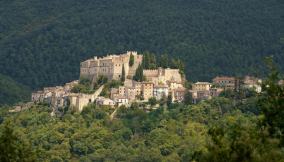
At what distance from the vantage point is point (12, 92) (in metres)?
144

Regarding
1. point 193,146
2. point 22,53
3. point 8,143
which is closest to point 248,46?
point 22,53

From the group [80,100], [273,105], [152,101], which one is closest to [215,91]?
[152,101]

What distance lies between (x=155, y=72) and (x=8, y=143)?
54134mm

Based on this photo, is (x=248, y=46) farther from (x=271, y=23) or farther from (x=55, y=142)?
(x=55, y=142)

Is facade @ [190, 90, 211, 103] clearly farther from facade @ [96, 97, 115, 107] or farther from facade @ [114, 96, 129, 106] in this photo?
facade @ [96, 97, 115, 107]

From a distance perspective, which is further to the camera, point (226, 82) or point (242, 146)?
point (226, 82)

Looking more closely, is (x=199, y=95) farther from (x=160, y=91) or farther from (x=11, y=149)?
(x=11, y=149)

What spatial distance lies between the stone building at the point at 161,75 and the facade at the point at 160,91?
0.99 metres

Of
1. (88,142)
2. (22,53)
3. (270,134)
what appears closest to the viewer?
(270,134)

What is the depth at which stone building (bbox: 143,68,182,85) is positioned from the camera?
9912 cm

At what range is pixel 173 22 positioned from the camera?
198m

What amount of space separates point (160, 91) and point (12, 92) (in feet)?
164

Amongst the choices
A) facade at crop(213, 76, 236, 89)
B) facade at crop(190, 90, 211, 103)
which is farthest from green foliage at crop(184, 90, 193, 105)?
facade at crop(213, 76, 236, 89)

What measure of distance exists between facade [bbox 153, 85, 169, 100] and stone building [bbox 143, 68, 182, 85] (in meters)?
0.99
